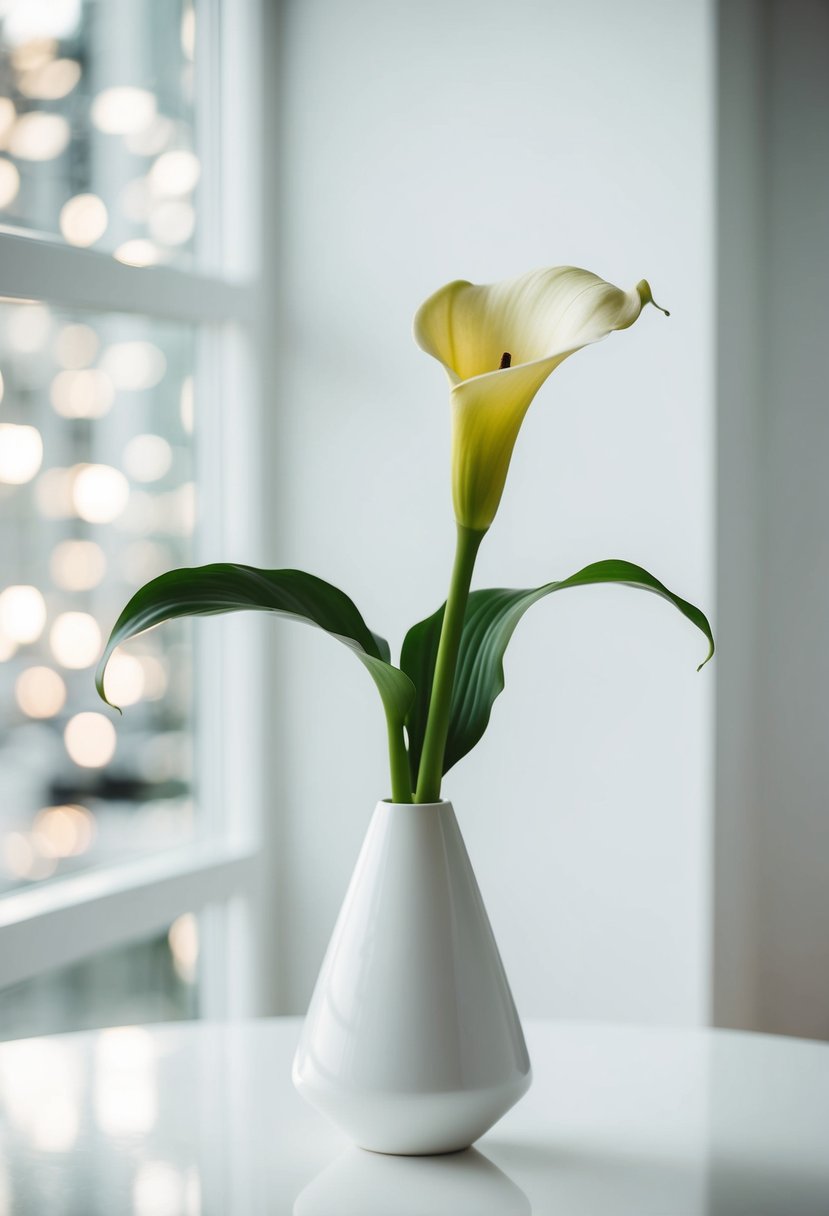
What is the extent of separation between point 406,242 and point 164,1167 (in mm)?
1260

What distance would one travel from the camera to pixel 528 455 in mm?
1681

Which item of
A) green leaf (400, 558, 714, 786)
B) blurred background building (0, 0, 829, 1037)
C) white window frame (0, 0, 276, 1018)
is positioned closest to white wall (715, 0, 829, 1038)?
blurred background building (0, 0, 829, 1037)

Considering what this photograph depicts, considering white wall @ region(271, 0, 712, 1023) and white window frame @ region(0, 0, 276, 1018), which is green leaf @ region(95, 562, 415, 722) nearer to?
white wall @ region(271, 0, 712, 1023)

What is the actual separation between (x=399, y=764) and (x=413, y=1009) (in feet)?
0.49

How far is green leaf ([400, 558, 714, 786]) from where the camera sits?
85cm

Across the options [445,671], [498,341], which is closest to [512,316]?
[498,341]

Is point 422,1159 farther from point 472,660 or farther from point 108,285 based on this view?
point 108,285

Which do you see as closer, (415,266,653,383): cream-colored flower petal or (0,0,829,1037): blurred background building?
(415,266,653,383): cream-colored flower petal

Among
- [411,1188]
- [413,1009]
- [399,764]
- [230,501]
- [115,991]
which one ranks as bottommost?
[115,991]

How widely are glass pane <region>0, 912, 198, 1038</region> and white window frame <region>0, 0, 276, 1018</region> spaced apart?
3 centimetres

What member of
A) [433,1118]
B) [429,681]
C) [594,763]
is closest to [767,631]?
[594,763]

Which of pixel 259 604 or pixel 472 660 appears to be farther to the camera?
pixel 472 660

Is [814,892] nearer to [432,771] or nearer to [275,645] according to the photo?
[275,645]

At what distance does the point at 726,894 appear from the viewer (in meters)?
1.66
